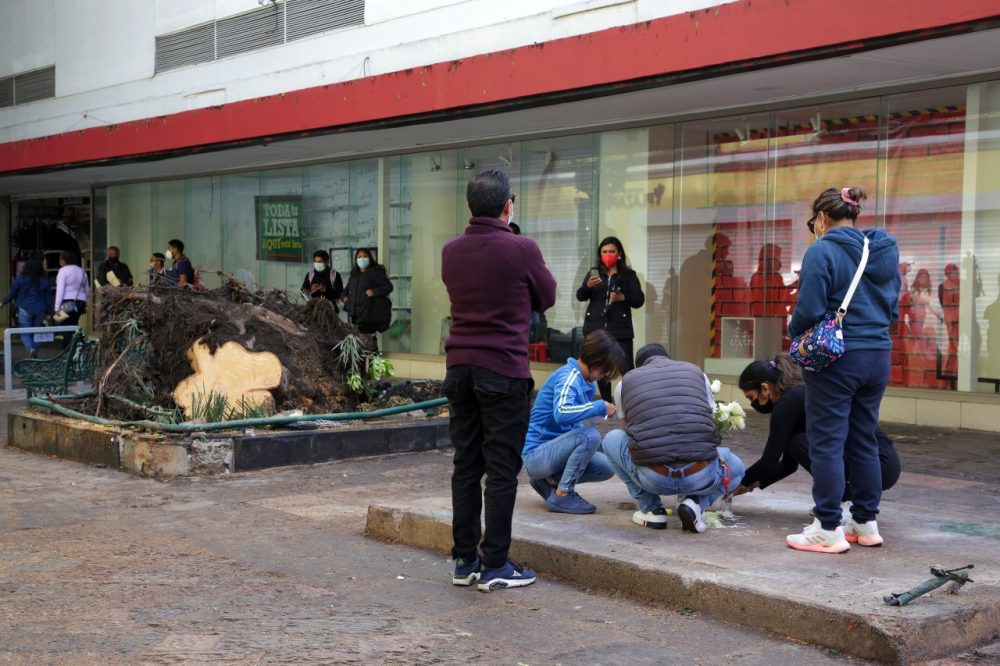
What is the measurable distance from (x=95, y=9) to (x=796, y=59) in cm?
1593

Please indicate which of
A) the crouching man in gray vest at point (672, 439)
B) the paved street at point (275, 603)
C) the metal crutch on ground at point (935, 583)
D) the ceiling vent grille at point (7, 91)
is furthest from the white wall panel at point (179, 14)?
the metal crutch on ground at point (935, 583)

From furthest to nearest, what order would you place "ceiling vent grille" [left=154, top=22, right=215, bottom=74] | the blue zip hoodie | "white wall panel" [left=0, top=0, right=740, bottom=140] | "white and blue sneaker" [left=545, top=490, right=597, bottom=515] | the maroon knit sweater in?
"ceiling vent grille" [left=154, top=22, right=215, bottom=74]
"white wall panel" [left=0, top=0, right=740, bottom=140]
"white and blue sneaker" [left=545, top=490, right=597, bottom=515]
the blue zip hoodie
the maroon knit sweater

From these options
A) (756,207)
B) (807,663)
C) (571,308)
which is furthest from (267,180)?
(807,663)

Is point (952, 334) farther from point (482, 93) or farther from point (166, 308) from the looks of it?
point (166, 308)

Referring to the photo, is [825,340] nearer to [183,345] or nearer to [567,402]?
[567,402]

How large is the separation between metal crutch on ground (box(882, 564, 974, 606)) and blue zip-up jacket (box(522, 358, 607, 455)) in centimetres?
196

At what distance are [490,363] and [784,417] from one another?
5.85ft

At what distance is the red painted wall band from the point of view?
Answer: 30.7 ft

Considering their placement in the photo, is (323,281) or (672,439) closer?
(672,439)

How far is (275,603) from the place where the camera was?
210 inches

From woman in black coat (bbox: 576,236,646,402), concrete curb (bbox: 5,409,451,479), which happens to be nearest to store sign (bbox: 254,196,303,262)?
woman in black coat (bbox: 576,236,646,402)

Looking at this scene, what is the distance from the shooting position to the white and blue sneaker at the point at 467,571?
5562 millimetres

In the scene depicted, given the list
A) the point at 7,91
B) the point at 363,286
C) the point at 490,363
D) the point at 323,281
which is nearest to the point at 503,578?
the point at 490,363

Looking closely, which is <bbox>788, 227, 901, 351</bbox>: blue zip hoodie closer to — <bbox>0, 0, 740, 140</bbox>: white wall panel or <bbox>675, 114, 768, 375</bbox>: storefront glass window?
<bbox>0, 0, 740, 140</bbox>: white wall panel
